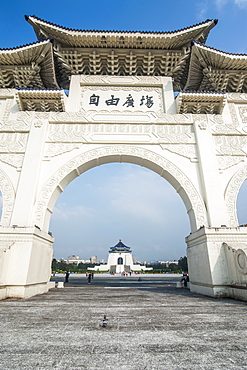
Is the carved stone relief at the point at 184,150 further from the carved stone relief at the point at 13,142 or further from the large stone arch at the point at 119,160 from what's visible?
the carved stone relief at the point at 13,142

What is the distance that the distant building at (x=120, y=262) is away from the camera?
120ft

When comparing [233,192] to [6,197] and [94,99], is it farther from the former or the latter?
[6,197]

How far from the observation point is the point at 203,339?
7.48 ft

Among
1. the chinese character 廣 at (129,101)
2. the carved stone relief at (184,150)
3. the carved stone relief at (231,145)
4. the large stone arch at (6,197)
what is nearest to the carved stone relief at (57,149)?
the large stone arch at (6,197)

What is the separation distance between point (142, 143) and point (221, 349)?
20.7 ft

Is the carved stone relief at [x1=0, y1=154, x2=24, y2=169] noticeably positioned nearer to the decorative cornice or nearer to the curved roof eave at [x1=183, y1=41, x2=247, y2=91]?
the decorative cornice

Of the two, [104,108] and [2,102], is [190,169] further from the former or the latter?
[2,102]

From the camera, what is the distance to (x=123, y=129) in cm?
768

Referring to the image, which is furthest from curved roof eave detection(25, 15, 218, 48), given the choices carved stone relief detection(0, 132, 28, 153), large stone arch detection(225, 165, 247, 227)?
large stone arch detection(225, 165, 247, 227)

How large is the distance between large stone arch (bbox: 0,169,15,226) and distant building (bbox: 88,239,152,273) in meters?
32.5

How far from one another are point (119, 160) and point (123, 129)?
1159 millimetres

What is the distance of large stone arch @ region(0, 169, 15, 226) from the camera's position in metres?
6.25

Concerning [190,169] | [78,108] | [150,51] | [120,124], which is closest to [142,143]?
[120,124]

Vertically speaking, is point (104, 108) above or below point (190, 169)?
above
